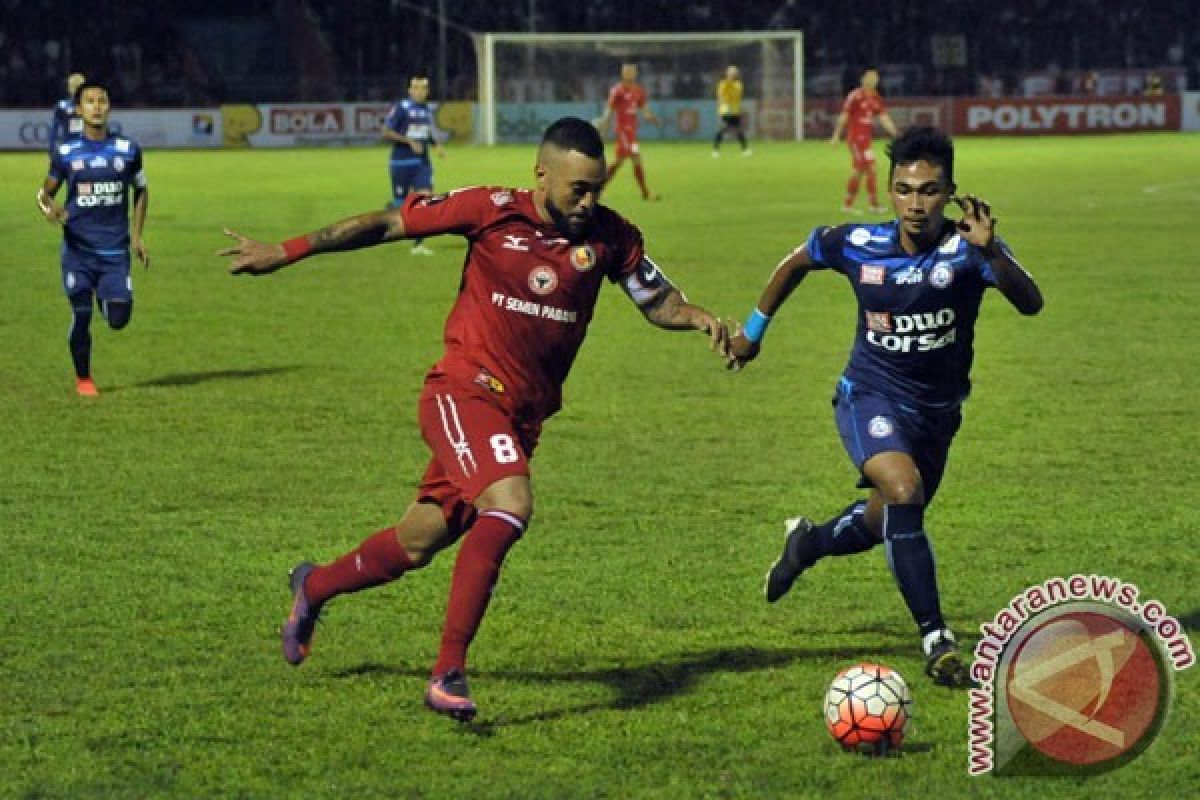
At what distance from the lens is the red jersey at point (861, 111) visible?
32.3 meters

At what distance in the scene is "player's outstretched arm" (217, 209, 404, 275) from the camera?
6844mm

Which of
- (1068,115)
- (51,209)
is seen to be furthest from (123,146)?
(1068,115)

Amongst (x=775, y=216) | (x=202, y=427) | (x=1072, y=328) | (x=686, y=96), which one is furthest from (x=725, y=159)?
(x=202, y=427)

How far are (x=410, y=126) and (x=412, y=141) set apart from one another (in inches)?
7.3

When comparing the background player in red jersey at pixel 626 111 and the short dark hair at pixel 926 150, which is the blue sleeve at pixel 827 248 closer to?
the short dark hair at pixel 926 150

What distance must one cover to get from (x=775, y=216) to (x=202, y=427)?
17771 mm

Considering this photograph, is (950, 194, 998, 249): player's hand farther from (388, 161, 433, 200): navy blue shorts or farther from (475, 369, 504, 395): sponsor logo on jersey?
(388, 161, 433, 200): navy blue shorts

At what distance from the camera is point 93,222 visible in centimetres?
1439

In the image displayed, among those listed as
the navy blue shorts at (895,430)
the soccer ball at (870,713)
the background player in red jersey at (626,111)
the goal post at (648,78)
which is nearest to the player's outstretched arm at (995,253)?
the navy blue shorts at (895,430)

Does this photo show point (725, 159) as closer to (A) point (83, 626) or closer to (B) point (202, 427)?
(B) point (202, 427)

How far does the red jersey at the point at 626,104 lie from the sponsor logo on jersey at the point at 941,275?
29.7 meters

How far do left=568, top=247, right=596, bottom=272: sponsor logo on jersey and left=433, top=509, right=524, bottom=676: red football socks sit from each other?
90cm

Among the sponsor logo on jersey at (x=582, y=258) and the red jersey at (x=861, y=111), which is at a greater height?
the red jersey at (x=861, y=111)

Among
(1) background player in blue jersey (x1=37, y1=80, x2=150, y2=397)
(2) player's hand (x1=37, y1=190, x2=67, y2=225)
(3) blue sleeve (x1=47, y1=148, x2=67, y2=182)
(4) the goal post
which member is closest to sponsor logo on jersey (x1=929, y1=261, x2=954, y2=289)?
(1) background player in blue jersey (x1=37, y1=80, x2=150, y2=397)
